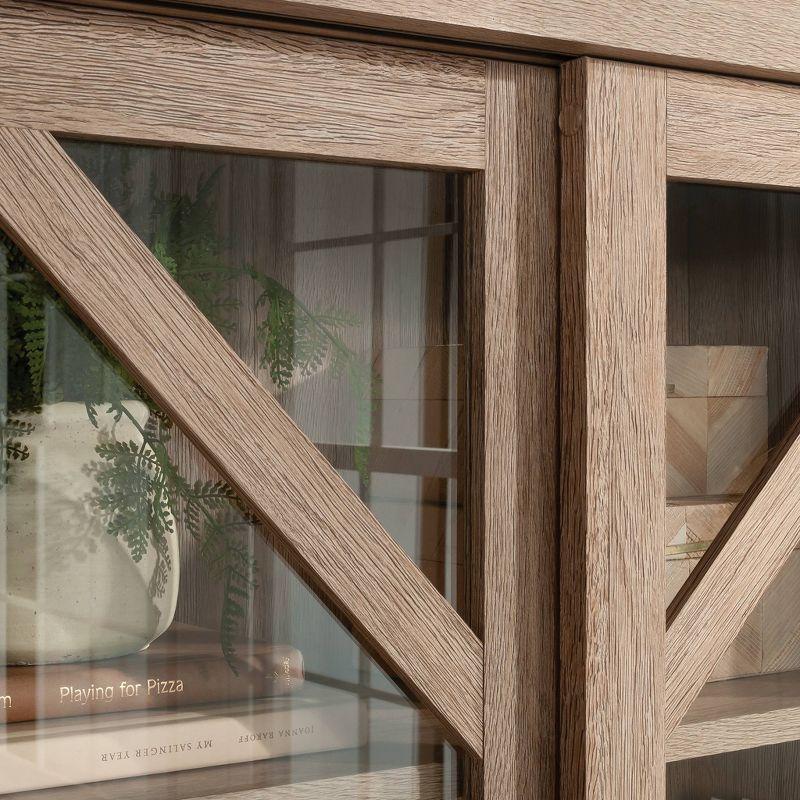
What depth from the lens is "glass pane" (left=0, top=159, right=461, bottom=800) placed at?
0.52 m

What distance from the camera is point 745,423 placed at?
0.70 meters

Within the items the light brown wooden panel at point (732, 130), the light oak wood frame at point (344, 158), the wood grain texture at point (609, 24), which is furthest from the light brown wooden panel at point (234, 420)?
the light brown wooden panel at point (732, 130)

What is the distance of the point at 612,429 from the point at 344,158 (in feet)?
0.67

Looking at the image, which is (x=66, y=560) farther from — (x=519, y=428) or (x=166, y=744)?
(x=519, y=428)

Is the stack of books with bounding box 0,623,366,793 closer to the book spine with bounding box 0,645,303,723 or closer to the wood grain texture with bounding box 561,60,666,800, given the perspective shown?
the book spine with bounding box 0,645,303,723

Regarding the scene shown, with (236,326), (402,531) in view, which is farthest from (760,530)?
(236,326)

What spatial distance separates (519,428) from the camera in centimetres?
62

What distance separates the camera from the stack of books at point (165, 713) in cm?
52

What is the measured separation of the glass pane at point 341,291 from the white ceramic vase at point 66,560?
78 mm

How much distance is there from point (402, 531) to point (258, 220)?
0.58 feet

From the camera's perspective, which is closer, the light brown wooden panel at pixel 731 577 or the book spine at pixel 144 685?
the book spine at pixel 144 685

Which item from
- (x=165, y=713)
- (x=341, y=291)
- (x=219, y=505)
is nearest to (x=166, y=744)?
(x=165, y=713)

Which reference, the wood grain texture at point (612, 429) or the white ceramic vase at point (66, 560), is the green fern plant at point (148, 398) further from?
the wood grain texture at point (612, 429)

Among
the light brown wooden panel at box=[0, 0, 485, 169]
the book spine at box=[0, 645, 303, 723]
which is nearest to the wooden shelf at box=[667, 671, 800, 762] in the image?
the book spine at box=[0, 645, 303, 723]
